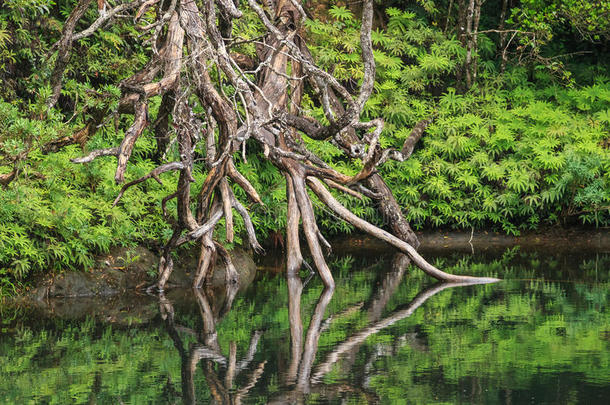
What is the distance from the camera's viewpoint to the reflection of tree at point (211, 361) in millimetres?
5770

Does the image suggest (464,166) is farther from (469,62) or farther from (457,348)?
(457,348)

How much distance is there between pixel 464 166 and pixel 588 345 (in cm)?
839

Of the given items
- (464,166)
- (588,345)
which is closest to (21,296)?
(588,345)

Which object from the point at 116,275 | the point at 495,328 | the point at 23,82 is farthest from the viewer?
the point at 23,82

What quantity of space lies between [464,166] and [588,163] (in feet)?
6.84

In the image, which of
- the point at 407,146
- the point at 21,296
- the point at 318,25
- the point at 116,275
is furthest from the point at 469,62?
the point at 21,296

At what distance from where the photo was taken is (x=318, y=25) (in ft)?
53.5

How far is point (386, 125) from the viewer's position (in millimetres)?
15734

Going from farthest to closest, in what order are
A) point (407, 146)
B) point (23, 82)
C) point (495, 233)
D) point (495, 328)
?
point (495, 233) < point (23, 82) < point (407, 146) < point (495, 328)

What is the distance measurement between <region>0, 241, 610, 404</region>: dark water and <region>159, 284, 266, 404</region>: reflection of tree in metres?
0.02

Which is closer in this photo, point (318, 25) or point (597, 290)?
point (597, 290)

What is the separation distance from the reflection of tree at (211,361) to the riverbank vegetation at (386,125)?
2.33 meters

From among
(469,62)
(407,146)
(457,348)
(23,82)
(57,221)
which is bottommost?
(457,348)

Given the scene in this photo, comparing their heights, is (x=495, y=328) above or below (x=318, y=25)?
below
